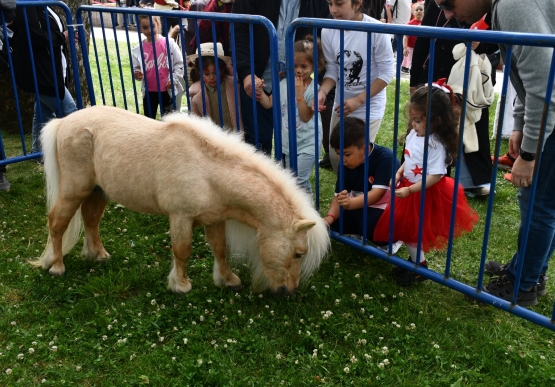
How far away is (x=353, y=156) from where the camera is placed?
3.87 meters

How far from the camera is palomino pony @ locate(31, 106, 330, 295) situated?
10.7 feet

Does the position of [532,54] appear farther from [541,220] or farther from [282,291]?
[282,291]

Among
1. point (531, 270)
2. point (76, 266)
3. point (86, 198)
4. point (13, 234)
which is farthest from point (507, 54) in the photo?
point (13, 234)

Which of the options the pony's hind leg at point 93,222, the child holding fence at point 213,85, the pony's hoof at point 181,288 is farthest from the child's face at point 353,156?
the pony's hind leg at point 93,222

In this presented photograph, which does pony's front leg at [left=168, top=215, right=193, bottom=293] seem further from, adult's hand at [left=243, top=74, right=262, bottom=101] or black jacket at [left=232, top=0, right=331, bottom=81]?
black jacket at [left=232, top=0, right=331, bottom=81]

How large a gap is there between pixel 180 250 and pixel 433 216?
179 centimetres

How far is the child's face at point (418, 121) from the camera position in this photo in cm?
351

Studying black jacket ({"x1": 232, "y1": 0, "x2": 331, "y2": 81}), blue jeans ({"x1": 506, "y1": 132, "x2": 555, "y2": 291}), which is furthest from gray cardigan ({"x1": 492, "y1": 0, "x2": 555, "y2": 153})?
black jacket ({"x1": 232, "y1": 0, "x2": 331, "y2": 81})

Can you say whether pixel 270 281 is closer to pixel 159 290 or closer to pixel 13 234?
pixel 159 290

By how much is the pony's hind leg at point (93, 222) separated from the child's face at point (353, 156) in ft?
6.24

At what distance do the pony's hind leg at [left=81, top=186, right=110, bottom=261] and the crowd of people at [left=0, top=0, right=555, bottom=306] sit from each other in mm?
1212

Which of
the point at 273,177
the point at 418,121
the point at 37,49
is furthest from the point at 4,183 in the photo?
the point at 418,121

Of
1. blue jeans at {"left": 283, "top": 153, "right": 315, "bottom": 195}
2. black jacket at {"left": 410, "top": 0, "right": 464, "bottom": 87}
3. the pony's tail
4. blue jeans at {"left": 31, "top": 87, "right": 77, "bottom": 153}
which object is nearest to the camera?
the pony's tail

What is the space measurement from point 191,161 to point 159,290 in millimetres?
1061
